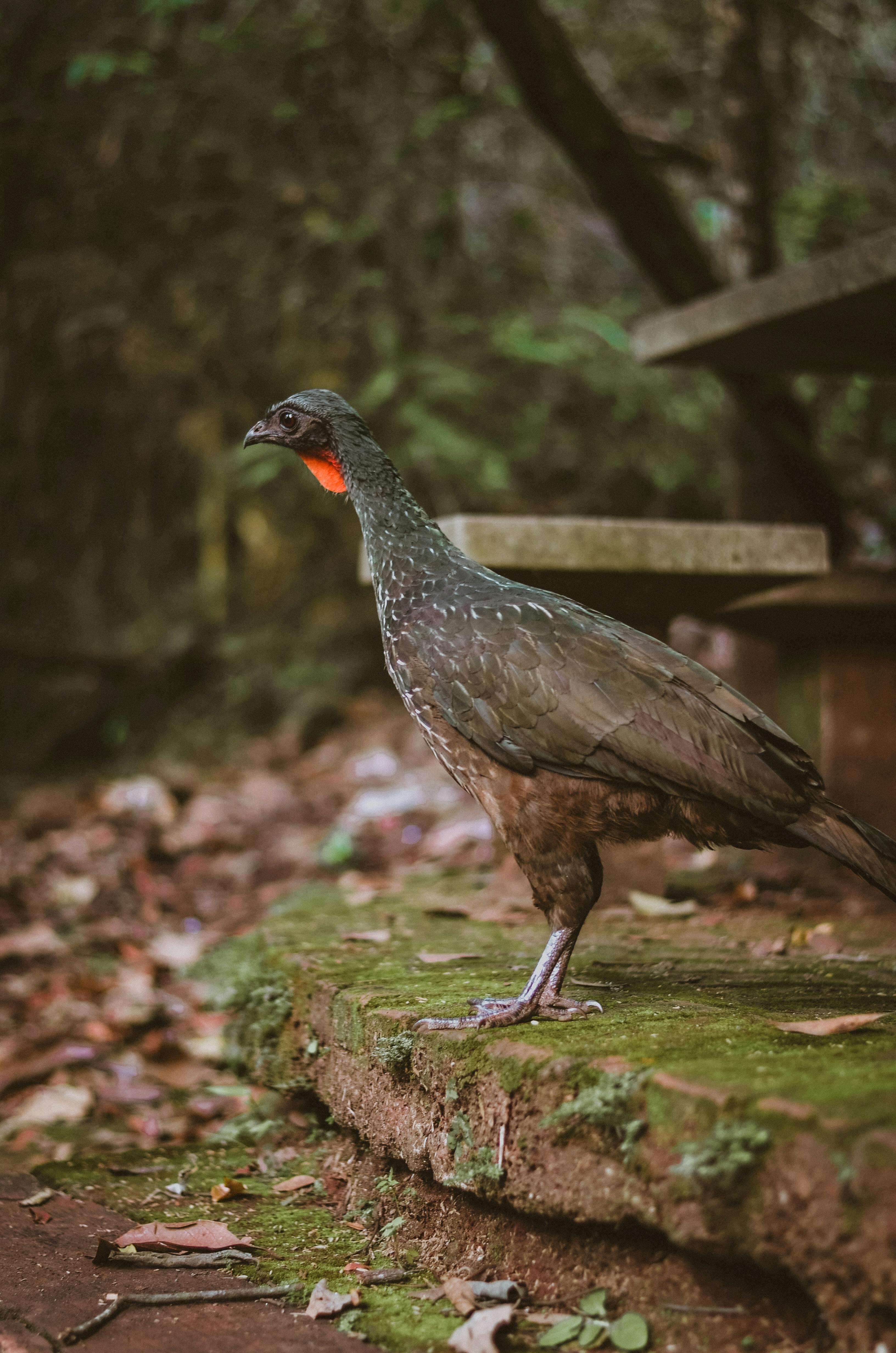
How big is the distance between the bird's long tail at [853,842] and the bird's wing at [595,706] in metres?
0.05

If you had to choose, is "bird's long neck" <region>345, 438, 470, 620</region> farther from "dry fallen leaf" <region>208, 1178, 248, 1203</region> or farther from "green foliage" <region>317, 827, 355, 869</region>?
"green foliage" <region>317, 827, 355, 869</region>

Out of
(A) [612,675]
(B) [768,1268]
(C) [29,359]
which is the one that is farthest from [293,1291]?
(C) [29,359]

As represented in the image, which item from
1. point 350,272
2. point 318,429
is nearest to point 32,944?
point 318,429

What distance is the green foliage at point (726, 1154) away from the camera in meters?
1.59

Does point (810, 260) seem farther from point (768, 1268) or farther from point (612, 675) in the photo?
point (768, 1268)

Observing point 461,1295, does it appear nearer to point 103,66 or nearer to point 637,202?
point 637,202

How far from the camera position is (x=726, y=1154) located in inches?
63.4

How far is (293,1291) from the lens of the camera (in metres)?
2.07

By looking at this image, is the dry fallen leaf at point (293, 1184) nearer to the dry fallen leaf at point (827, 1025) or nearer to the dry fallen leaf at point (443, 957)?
the dry fallen leaf at point (443, 957)

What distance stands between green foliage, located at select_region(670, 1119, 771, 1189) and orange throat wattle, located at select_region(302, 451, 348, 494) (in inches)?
78.0

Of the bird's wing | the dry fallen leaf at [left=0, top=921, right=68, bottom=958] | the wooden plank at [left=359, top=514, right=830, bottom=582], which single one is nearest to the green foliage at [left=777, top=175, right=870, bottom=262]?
the wooden plank at [left=359, top=514, right=830, bottom=582]

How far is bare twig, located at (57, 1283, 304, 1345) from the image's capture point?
6.61 ft

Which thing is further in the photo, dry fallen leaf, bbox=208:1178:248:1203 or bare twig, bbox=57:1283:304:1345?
dry fallen leaf, bbox=208:1178:248:1203

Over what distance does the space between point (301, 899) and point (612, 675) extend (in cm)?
260
